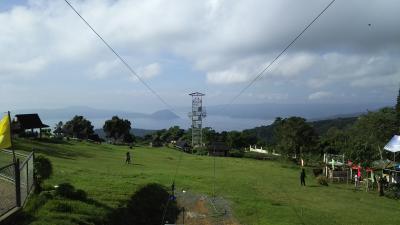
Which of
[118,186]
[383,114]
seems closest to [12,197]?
[118,186]

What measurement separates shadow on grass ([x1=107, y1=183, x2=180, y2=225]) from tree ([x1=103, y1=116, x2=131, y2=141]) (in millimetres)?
97095

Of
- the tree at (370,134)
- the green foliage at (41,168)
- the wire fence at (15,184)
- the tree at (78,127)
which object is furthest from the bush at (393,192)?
the tree at (78,127)

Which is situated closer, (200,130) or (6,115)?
(6,115)

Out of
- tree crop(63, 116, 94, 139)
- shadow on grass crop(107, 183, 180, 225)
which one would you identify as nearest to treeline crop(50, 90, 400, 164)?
tree crop(63, 116, 94, 139)

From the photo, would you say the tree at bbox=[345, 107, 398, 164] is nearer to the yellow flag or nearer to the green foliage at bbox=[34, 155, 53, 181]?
the green foliage at bbox=[34, 155, 53, 181]

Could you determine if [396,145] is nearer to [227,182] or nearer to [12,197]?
[227,182]

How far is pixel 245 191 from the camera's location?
37688 millimetres

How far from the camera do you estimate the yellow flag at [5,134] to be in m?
18.1

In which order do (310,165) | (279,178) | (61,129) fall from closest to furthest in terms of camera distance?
(279,178) < (310,165) < (61,129)

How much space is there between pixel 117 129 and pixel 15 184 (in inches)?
4432

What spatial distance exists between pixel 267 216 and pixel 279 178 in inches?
948

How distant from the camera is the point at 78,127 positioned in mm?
128000

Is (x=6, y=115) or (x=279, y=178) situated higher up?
(x=6, y=115)

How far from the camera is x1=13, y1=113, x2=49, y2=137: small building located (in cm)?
7938
